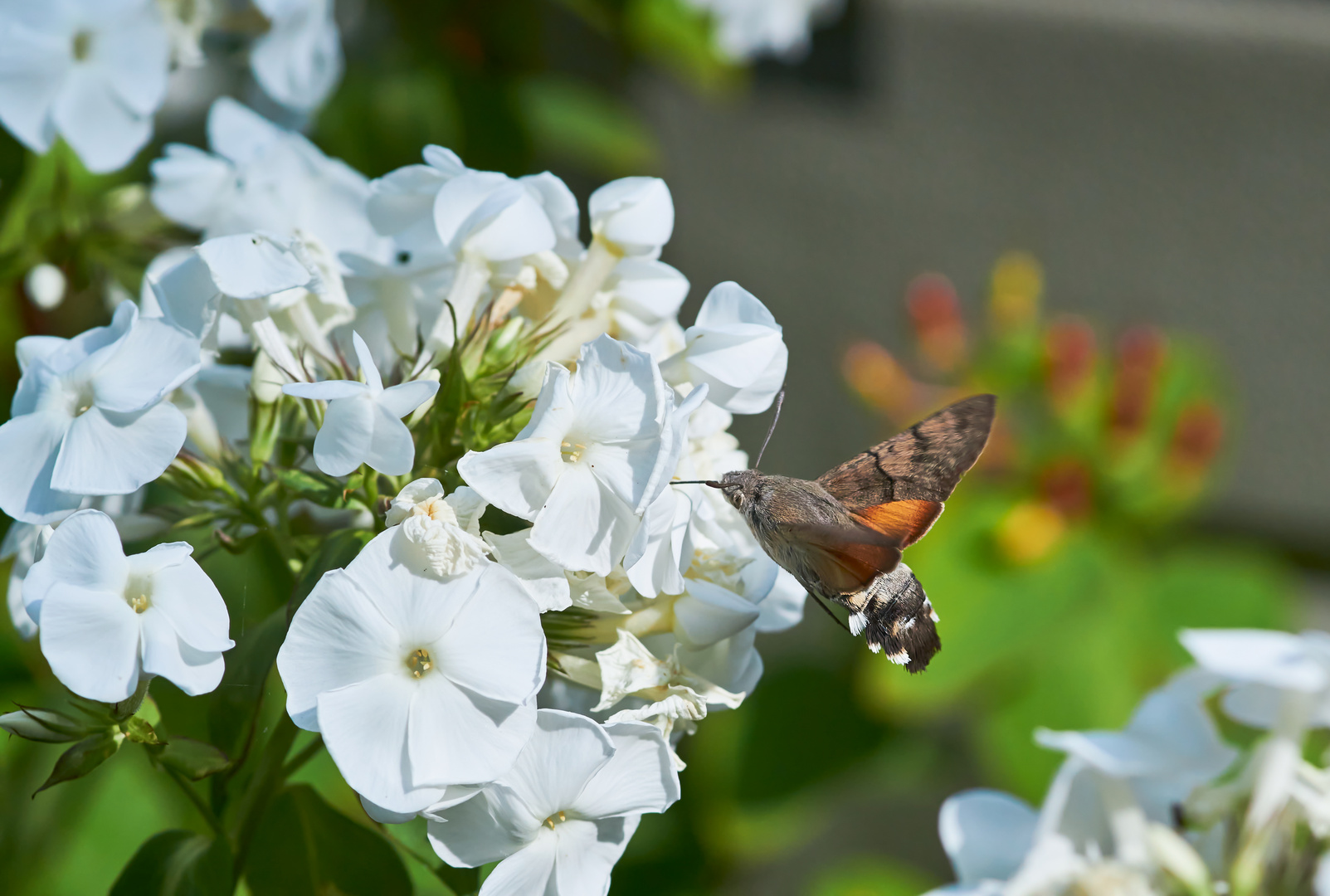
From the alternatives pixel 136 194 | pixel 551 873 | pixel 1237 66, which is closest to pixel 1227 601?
pixel 1237 66

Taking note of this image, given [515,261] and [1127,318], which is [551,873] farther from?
[1127,318]

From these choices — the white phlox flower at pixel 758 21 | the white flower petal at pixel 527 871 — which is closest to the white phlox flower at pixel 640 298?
the white flower petal at pixel 527 871

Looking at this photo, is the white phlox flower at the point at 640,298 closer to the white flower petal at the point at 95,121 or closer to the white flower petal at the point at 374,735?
the white flower petal at the point at 374,735

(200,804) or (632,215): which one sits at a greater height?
(632,215)

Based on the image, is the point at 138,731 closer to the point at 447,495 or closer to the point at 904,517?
the point at 447,495

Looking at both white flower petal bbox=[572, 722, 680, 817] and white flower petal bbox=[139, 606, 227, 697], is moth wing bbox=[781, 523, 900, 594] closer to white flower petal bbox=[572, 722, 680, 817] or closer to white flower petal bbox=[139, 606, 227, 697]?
white flower petal bbox=[572, 722, 680, 817]

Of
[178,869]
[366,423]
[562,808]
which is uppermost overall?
[366,423]

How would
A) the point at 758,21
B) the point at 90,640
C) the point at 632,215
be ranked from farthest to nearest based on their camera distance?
the point at 758,21 → the point at 632,215 → the point at 90,640

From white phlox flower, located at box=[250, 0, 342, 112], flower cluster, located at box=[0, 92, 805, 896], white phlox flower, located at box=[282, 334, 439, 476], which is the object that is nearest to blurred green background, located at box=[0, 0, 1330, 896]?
white phlox flower, located at box=[250, 0, 342, 112]

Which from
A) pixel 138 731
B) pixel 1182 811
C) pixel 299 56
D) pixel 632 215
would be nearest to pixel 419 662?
pixel 138 731
